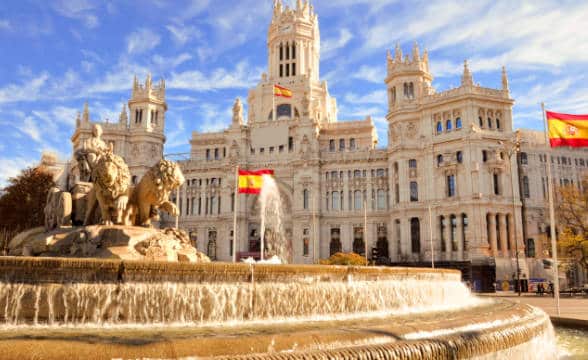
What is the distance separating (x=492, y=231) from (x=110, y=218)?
50387mm

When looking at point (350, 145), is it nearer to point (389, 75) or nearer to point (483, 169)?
point (389, 75)

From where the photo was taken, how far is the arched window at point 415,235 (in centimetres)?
5928

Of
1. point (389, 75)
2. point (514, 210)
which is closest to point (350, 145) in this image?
point (389, 75)

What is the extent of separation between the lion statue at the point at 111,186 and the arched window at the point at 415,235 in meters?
50.7

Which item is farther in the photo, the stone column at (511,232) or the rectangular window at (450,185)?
the rectangular window at (450,185)

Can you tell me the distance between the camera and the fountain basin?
686 centimetres

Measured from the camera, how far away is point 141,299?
9.77 metres

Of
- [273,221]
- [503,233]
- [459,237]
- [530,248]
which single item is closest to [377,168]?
[459,237]

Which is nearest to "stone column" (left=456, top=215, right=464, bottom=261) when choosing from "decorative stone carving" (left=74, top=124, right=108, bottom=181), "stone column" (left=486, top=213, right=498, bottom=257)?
"stone column" (left=486, top=213, right=498, bottom=257)

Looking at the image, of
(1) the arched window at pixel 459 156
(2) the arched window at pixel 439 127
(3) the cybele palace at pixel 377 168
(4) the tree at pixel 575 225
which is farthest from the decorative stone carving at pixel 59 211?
(2) the arched window at pixel 439 127

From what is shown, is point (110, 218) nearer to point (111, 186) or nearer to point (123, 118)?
point (111, 186)

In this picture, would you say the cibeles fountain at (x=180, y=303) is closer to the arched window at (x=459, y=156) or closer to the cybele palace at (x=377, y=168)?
the cybele palace at (x=377, y=168)

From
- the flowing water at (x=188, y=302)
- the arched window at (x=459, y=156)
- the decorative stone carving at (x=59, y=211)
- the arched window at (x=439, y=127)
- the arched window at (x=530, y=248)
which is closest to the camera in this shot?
the flowing water at (x=188, y=302)

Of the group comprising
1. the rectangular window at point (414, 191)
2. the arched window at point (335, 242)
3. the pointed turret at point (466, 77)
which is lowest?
the arched window at point (335, 242)
